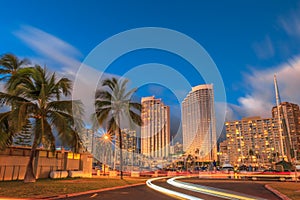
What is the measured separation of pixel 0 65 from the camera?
875 inches

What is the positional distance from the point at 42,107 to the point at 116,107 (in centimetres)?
952

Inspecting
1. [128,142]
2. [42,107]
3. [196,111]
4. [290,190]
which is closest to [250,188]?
[290,190]

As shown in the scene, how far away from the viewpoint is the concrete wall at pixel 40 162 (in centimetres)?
2167

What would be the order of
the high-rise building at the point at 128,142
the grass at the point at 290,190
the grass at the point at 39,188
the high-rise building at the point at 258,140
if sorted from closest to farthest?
the grass at the point at 39,188 → the grass at the point at 290,190 → the high-rise building at the point at 128,142 → the high-rise building at the point at 258,140

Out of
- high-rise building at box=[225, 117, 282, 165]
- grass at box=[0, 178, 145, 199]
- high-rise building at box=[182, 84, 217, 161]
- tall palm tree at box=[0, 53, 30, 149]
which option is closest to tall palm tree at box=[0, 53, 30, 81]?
tall palm tree at box=[0, 53, 30, 149]

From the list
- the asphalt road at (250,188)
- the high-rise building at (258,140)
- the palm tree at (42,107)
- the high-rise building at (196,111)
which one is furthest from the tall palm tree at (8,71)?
the high-rise building at (258,140)

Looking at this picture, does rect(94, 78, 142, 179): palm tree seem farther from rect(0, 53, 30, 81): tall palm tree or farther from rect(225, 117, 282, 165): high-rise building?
rect(225, 117, 282, 165): high-rise building

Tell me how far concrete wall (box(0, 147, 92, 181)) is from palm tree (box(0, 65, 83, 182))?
11.9 feet

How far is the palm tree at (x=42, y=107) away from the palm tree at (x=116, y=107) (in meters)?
7.03

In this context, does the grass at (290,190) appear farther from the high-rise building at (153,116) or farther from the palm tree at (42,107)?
the high-rise building at (153,116)

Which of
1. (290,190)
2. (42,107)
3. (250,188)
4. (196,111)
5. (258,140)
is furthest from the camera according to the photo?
(258,140)

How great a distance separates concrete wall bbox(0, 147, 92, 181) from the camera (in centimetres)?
2167

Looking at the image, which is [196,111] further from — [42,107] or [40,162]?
[42,107]

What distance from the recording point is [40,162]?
83.8 feet
